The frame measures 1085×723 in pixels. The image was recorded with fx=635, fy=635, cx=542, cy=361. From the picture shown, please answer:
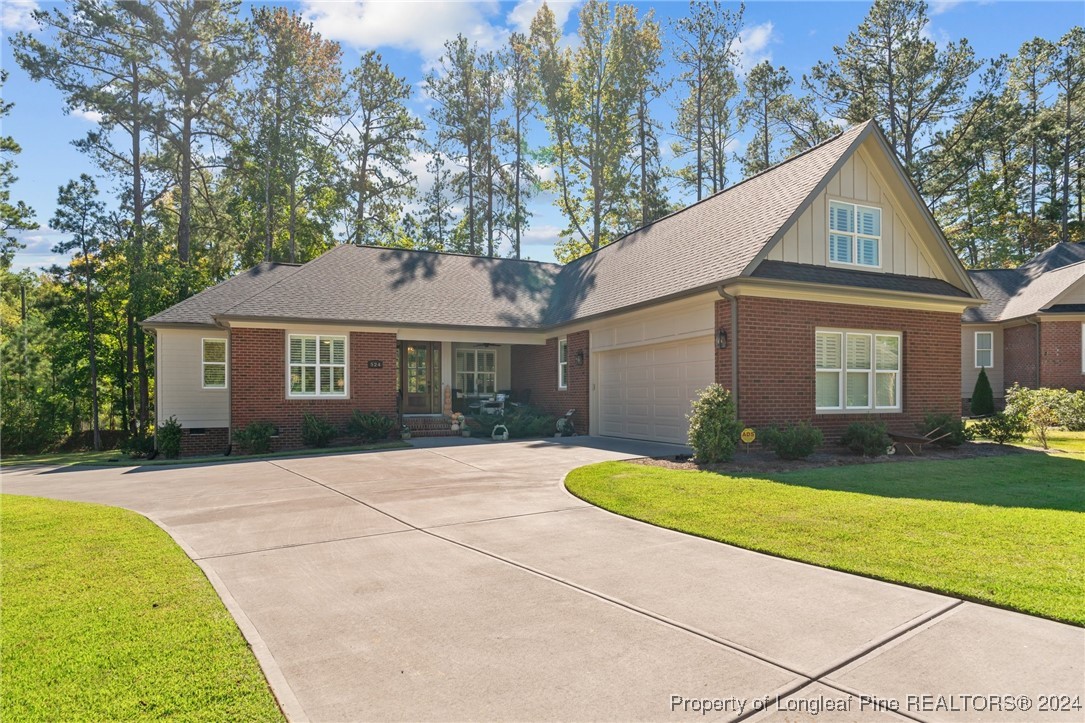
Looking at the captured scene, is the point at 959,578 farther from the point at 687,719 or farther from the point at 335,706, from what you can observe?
the point at 335,706

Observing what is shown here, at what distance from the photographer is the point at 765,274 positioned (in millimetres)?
12617

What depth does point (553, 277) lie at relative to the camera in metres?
23.8

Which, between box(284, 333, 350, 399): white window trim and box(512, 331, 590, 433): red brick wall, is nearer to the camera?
box(284, 333, 350, 399): white window trim

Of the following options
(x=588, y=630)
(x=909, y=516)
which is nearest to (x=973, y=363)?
(x=909, y=516)

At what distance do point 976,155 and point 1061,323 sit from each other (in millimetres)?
17439

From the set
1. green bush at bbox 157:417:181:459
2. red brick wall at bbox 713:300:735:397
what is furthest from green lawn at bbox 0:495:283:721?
green bush at bbox 157:417:181:459

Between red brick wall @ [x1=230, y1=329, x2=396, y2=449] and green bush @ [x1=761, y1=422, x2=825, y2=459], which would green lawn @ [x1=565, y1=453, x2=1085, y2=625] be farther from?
red brick wall @ [x1=230, y1=329, x2=396, y2=449]

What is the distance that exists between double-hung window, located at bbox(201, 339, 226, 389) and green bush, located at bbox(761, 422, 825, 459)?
14942 millimetres

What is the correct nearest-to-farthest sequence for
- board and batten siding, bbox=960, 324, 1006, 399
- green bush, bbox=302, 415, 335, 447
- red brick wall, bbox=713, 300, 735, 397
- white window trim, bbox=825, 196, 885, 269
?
red brick wall, bbox=713, 300, 735, 397 → white window trim, bbox=825, 196, 885, 269 → green bush, bbox=302, 415, 335, 447 → board and batten siding, bbox=960, 324, 1006, 399

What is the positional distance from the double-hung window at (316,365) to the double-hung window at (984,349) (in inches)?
920

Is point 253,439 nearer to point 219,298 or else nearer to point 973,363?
point 219,298

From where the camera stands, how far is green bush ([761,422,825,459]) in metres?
11.4

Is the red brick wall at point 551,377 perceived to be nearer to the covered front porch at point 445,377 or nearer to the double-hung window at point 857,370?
the covered front porch at point 445,377

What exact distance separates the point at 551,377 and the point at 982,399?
51.6 feet
